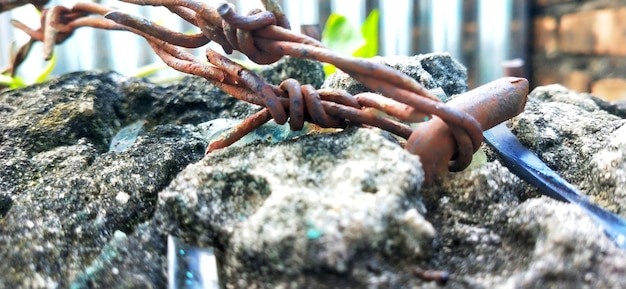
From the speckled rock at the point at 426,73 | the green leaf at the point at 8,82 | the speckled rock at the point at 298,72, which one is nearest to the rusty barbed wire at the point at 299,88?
the speckled rock at the point at 426,73

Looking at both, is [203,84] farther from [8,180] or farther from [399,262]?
[399,262]

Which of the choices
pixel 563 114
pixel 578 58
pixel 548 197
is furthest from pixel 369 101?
pixel 578 58

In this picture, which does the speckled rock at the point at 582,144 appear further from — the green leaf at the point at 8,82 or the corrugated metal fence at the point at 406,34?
the corrugated metal fence at the point at 406,34

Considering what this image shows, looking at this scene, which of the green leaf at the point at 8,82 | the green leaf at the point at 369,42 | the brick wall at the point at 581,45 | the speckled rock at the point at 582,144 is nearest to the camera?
the speckled rock at the point at 582,144

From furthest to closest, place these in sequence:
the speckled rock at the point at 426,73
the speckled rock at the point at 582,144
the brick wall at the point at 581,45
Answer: the brick wall at the point at 581,45
the speckled rock at the point at 426,73
the speckled rock at the point at 582,144

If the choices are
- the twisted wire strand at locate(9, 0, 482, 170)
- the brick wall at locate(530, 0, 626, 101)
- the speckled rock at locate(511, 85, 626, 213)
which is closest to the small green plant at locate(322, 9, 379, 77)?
the speckled rock at locate(511, 85, 626, 213)

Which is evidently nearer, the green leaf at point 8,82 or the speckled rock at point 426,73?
the speckled rock at point 426,73
